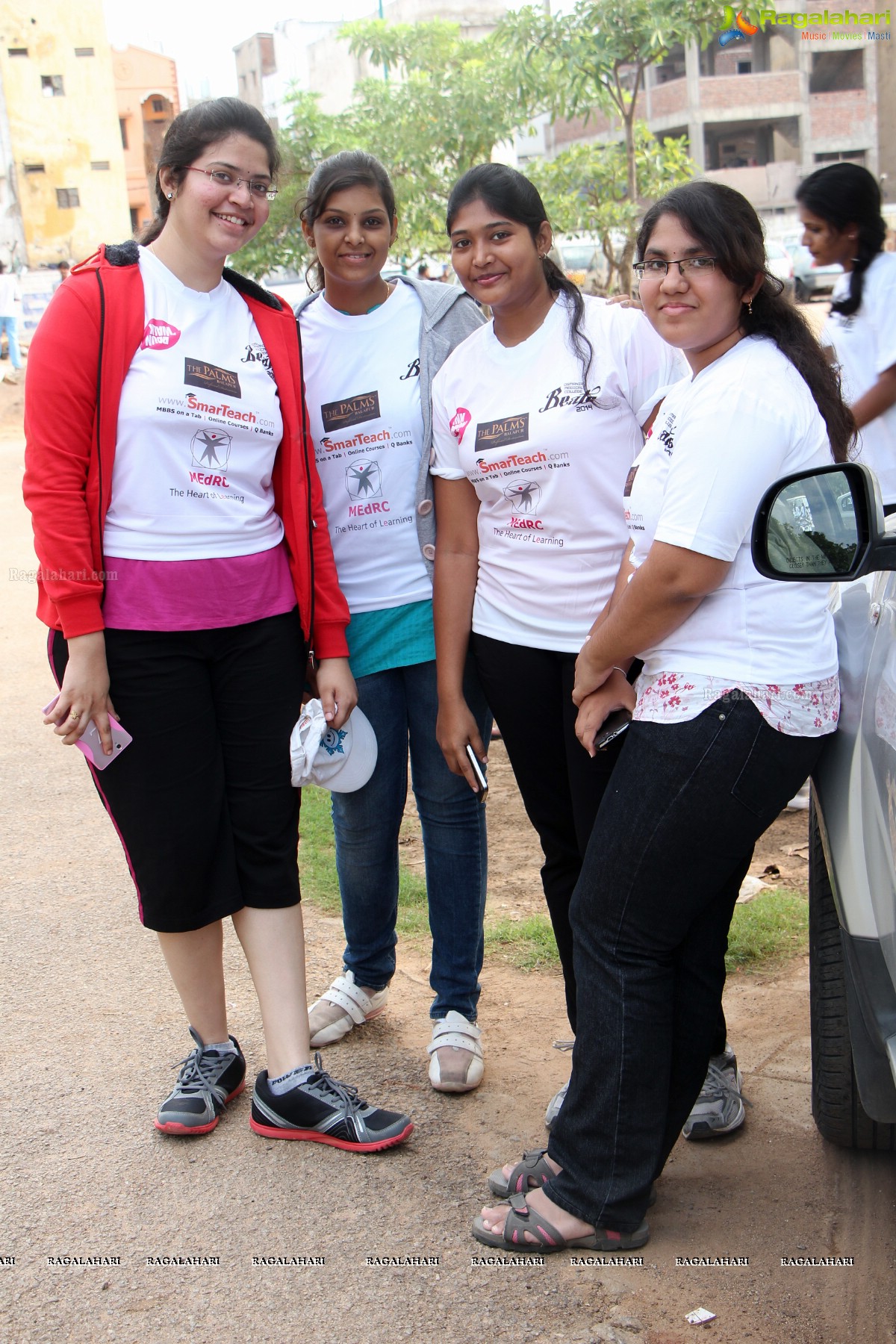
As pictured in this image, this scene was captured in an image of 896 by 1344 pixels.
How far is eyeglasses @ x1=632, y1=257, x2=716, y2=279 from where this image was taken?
2.14 m

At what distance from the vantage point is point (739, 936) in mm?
3795

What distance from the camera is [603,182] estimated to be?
30.9 feet

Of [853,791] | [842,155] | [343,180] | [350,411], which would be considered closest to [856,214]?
[343,180]

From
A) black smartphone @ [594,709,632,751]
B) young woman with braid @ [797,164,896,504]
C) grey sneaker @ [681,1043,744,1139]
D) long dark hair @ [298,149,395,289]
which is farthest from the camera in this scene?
young woman with braid @ [797,164,896,504]

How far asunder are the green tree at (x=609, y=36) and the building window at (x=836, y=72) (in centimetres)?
3231

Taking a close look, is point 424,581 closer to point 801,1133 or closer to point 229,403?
point 229,403

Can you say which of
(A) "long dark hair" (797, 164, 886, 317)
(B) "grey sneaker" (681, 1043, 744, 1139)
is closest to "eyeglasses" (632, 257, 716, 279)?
(B) "grey sneaker" (681, 1043, 744, 1139)

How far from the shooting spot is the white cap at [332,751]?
282 cm

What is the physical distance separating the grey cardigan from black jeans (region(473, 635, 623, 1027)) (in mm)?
327

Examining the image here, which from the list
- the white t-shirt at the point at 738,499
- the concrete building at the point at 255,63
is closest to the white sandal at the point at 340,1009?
the white t-shirt at the point at 738,499

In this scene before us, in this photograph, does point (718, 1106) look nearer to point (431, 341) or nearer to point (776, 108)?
point (431, 341)

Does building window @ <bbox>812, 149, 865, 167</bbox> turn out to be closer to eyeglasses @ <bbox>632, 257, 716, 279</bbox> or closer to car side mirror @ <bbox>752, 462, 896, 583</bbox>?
eyeglasses @ <bbox>632, 257, 716, 279</bbox>

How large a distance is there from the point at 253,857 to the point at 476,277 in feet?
4.60

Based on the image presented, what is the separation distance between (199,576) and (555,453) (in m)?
0.80
